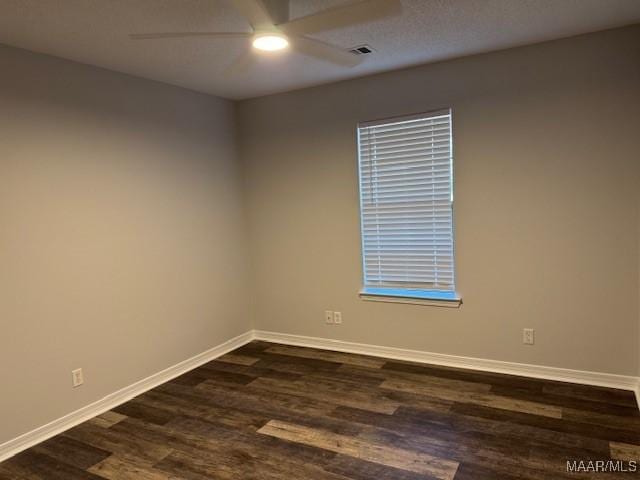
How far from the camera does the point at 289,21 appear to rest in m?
2.09

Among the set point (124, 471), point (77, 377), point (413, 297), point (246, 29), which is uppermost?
point (246, 29)

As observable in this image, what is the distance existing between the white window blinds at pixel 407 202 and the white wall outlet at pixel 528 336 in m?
0.63

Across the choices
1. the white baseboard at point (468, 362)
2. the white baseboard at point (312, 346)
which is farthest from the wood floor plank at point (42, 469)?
the white baseboard at point (468, 362)

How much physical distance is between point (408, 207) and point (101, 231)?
95.3 inches

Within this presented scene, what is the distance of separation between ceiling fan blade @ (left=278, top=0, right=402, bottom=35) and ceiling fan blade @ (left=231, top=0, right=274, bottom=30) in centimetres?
7

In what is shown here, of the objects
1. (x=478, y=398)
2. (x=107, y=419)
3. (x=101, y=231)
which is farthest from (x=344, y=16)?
(x=107, y=419)

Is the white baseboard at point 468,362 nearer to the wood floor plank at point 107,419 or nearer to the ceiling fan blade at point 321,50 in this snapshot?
the wood floor plank at point 107,419

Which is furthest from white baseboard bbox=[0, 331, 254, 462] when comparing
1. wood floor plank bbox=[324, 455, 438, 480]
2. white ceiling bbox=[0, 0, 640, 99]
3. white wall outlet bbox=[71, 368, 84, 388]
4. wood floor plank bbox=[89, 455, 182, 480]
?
white ceiling bbox=[0, 0, 640, 99]

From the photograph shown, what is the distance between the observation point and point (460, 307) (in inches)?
146

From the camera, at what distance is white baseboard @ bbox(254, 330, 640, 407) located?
127 inches

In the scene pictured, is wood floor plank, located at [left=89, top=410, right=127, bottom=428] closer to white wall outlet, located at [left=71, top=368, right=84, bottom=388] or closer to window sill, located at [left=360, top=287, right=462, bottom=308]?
white wall outlet, located at [left=71, top=368, right=84, bottom=388]

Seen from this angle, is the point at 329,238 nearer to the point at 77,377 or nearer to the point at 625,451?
the point at 77,377

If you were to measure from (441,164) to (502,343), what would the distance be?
1506 mm

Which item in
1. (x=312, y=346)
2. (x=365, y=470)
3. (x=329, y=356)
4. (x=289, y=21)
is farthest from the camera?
(x=312, y=346)
